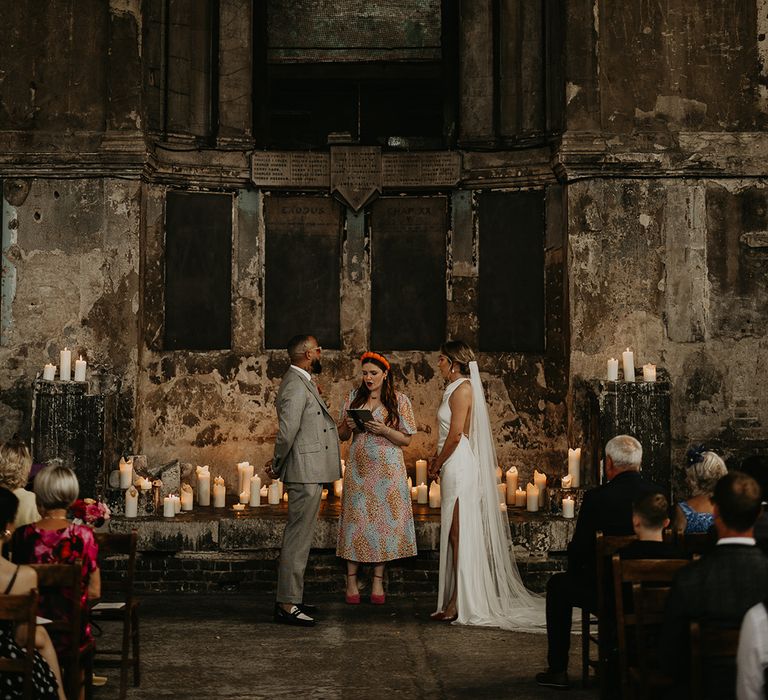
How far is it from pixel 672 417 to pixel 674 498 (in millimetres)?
689

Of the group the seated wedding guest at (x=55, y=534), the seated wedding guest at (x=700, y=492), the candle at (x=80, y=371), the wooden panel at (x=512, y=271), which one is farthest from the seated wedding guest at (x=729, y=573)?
the wooden panel at (x=512, y=271)

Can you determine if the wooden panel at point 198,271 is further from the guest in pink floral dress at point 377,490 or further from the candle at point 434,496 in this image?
the guest in pink floral dress at point 377,490

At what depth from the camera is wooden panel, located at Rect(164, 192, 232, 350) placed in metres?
10.7

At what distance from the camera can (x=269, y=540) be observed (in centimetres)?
866

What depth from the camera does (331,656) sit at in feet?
21.3

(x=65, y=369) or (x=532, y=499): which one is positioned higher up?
(x=65, y=369)

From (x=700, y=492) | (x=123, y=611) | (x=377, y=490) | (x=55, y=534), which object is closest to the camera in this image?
(x=55, y=534)

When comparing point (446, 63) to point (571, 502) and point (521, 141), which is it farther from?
point (571, 502)

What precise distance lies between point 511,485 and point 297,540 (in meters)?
2.62

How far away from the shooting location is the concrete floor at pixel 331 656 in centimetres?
582

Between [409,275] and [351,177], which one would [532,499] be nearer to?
[409,275]

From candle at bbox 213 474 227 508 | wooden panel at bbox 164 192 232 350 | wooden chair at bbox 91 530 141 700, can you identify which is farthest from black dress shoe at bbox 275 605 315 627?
wooden panel at bbox 164 192 232 350

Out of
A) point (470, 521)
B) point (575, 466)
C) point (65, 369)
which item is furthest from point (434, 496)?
point (65, 369)

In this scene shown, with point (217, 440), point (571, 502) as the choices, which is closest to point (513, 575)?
point (571, 502)
